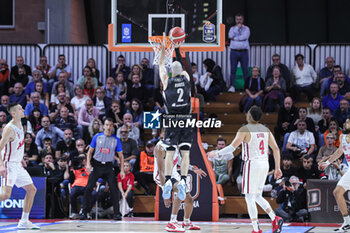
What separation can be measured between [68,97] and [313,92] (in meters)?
6.38

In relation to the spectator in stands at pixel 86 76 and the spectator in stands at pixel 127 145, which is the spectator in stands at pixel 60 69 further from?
the spectator in stands at pixel 127 145

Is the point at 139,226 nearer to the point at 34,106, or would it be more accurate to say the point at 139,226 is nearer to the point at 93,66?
the point at 34,106

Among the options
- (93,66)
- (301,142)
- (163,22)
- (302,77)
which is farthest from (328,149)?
(93,66)

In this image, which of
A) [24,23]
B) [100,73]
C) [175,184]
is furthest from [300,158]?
[24,23]

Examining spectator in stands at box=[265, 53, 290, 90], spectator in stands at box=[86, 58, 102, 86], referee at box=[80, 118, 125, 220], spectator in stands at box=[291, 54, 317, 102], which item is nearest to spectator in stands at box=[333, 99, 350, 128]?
spectator in stands at box=[291, 54, 317, 102]

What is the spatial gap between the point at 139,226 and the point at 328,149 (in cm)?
492

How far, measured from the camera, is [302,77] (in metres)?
17.1

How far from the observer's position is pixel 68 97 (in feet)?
53.7

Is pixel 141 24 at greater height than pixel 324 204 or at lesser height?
greater

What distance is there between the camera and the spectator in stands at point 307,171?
43.4 ft

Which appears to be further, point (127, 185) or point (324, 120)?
point (324, 120)

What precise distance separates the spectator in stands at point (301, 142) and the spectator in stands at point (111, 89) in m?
4.77

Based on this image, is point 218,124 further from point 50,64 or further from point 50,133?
point 50,64

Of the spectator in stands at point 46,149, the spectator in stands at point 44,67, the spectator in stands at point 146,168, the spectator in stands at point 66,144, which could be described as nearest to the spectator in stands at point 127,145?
the spectator in stands at point 146,168
